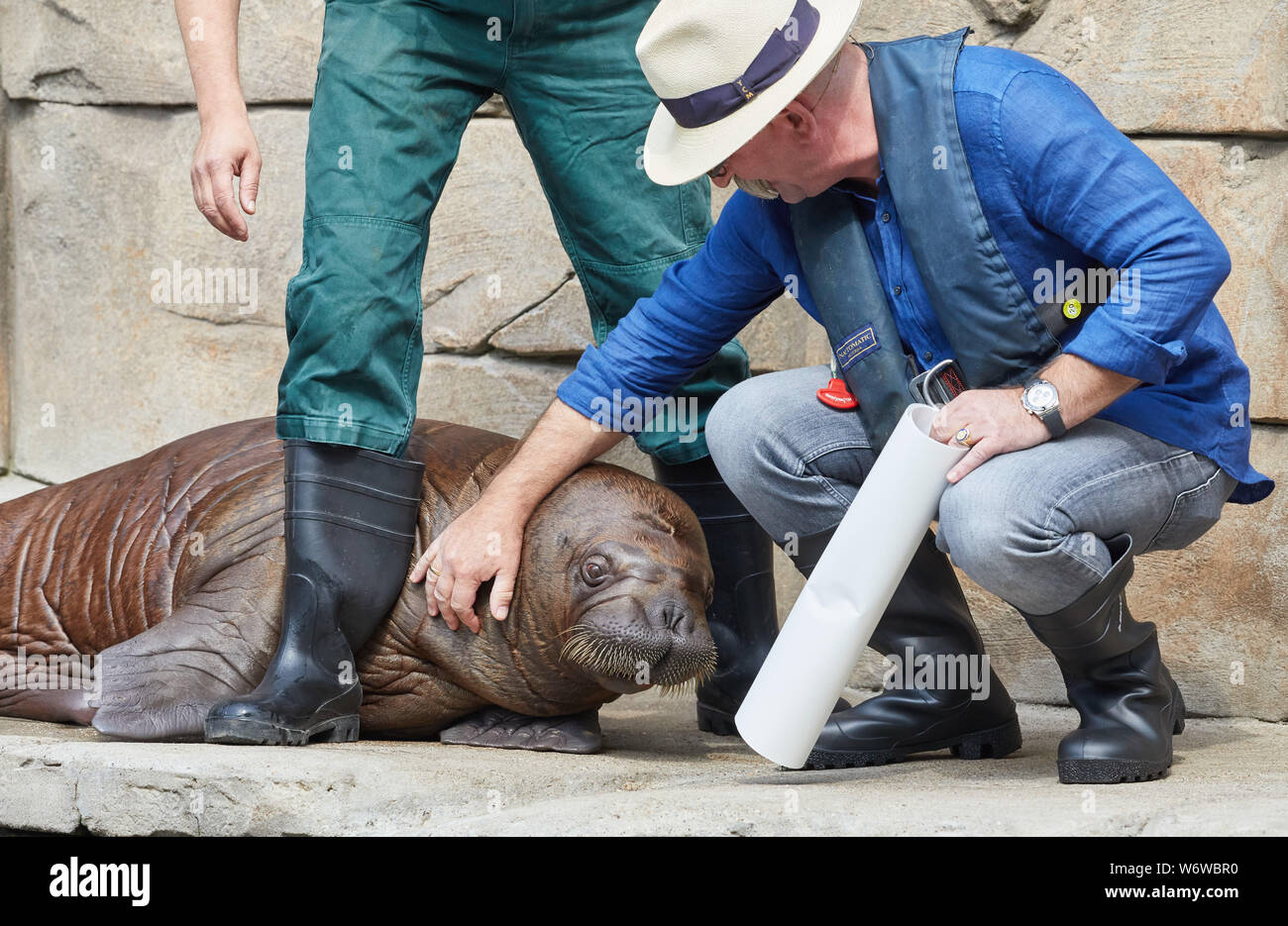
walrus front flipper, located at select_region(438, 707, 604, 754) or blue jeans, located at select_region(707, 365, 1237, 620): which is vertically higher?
blue jeans, located at select_region(707, 365, 1237, 620)

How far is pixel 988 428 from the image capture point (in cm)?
280

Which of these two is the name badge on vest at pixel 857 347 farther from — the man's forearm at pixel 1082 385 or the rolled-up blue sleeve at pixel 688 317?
the man's forearm at pixel 1082 385

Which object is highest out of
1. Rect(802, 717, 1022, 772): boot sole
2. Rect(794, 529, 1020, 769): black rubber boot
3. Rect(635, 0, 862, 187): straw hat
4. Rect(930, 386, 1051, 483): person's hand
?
Rect(635, 0, 862, 187): straw hat

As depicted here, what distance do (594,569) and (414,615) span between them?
1.56 feet

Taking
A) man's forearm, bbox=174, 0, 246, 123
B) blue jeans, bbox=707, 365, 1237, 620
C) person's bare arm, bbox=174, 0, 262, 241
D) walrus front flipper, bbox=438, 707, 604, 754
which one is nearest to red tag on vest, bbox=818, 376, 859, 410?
blue jeans, bbox=707, 365, 1237, 620

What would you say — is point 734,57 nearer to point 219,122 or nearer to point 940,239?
point 940,239

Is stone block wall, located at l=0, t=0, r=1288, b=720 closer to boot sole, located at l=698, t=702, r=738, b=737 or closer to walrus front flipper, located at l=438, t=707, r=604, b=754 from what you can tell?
boot sole, located at l=698, t=702, r=738, b=737

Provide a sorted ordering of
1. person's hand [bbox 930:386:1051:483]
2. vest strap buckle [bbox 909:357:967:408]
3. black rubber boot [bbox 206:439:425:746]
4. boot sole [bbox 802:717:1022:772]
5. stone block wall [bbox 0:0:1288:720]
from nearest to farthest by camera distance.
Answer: person's hand [bbox 930:386:1051:483], vest strap buckle [bbox 909:357:967:408], boot sole [bbox 802:717:1022:772], black rubber boot [bbox 206:439:425:746], stone block wall [bbox 0:0:1288:720]

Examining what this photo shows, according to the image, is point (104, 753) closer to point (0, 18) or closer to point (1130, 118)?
point (1130, 118)

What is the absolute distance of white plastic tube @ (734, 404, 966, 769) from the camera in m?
2.77

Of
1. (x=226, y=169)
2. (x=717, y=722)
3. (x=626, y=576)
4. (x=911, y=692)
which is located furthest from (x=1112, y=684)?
(x=226, y=169)

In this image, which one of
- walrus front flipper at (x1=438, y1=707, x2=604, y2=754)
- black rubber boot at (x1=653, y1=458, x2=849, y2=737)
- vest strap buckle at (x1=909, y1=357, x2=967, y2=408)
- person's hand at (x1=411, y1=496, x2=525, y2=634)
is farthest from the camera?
black rubber boot at (x1=653, y1=458, x2=849, y2=737)

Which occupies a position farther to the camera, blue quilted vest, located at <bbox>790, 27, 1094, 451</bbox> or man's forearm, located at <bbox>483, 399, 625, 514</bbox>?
man's forearm, located at <bbox>483, 399, 625, 514</bbox>

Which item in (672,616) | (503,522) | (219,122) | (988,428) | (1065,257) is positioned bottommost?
(672,616)
